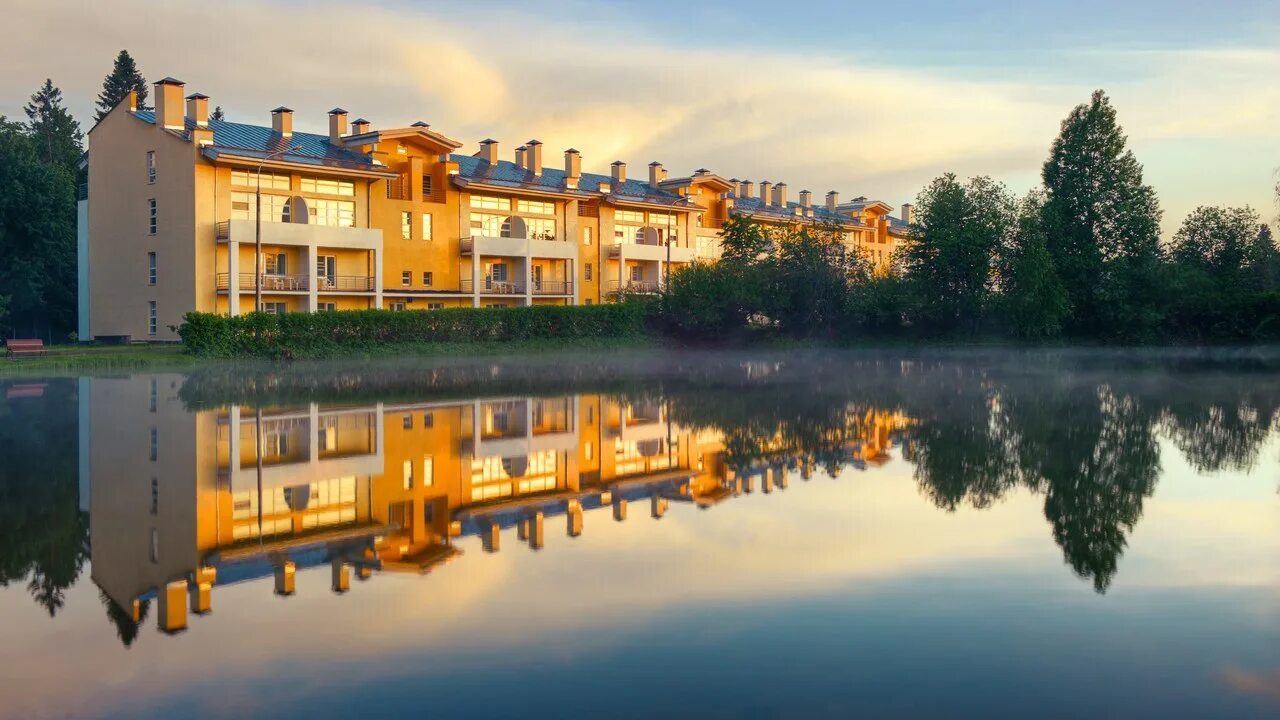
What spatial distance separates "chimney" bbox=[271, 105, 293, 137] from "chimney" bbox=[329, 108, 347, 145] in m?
2.36

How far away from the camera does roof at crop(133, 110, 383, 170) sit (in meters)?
53.1

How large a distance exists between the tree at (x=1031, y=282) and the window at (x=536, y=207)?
91.7ft

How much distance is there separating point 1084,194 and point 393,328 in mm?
38657

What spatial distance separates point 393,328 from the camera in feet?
154

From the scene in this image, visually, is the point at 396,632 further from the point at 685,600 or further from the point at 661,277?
the point at 661,277

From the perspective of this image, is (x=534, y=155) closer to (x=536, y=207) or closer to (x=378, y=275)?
(x=536, y=207)

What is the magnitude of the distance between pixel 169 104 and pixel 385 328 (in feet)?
58.5

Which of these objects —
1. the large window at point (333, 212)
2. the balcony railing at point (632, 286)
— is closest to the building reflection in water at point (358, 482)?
the large window at point (333, 212)

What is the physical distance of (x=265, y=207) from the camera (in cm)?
5503

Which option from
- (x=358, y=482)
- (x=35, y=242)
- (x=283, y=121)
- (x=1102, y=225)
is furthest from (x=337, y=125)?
(x=358, y=482)

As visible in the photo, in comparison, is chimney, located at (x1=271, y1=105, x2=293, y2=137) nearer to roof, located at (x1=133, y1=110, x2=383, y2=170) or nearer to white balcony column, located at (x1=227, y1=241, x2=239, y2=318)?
roof, located at (x1=133, y1=110, x2=383, y2=170)

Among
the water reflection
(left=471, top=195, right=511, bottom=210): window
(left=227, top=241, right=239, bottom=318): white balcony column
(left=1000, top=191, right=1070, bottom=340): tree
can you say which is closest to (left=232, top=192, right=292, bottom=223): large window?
(left=227, top=241, right=239, bottom=318): white balcony column

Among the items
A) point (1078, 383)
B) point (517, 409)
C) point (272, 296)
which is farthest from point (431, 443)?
point (272, 296)

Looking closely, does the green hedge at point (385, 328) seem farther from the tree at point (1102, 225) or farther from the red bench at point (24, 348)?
the tree at point (1102, 225)
